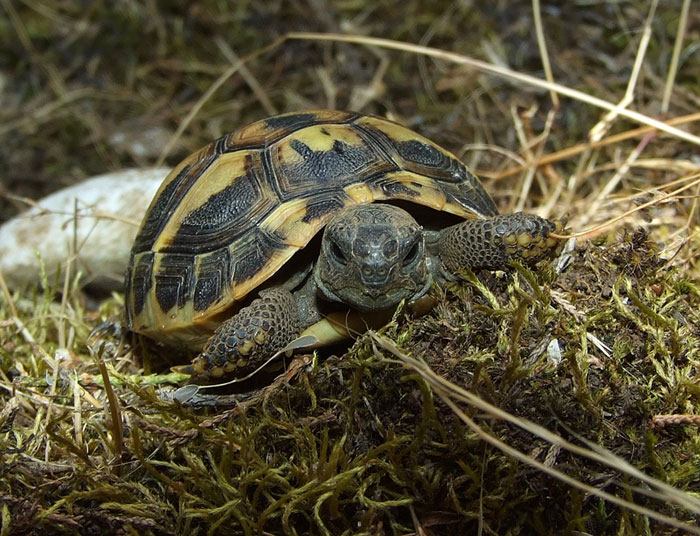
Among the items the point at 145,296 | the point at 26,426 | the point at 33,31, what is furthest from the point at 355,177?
the point at 33,31

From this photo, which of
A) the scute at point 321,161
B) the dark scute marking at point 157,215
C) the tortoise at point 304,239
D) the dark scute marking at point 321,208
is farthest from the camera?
the dark scute marking at point 157,215

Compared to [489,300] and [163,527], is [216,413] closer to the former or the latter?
[163,527]

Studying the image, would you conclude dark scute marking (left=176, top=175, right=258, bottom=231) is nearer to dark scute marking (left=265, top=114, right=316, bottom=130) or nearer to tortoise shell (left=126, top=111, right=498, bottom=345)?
tortoise shell (left=126, top=111, right=498, bottom=345)

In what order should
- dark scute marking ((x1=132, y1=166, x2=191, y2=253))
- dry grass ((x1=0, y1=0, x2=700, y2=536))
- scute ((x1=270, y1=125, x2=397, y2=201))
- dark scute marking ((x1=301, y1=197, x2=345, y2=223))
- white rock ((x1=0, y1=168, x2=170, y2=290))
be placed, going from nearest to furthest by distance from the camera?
dry grass ((x1=0, y1=0, x2=700, y2=536)), dark scute marking ((x1=301, y1=197, x2=345, y2=223)), scute ((x1=270, y1=125, x2=397, y2=201)), dark scute marking ((x1=132, y1=166, x2=191, y2=253)), white rock ((x1=0, y1=168, x2=170, y2=290))

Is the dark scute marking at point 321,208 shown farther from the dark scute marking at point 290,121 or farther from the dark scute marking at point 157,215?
the dark scute marking at point 157,215

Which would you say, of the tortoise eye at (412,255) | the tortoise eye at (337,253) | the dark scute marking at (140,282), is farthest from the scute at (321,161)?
the dark scute marking at (140,282)

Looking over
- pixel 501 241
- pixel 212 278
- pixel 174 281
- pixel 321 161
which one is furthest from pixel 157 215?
pixel 501 241

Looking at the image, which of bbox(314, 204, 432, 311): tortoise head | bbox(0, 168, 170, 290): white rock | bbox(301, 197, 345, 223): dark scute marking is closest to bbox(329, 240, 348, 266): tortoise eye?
bbox(314, 204, 432, 311): tortoise head
